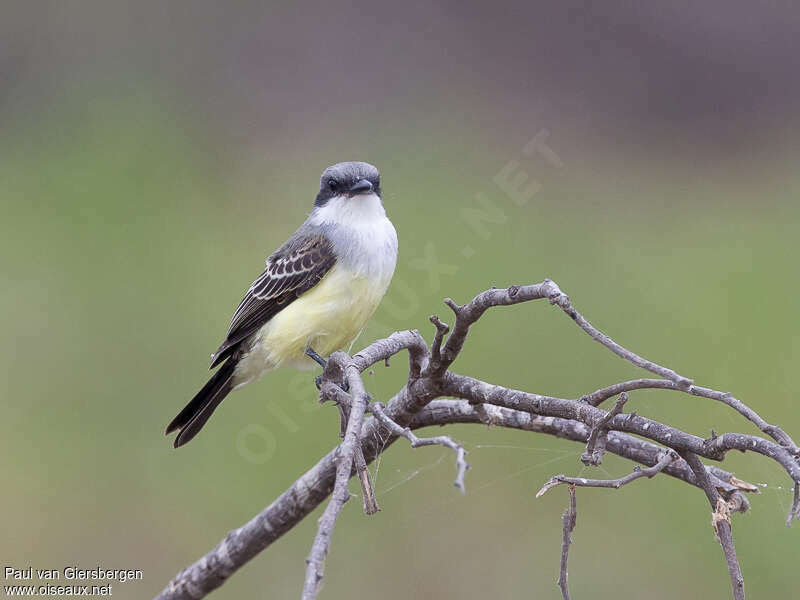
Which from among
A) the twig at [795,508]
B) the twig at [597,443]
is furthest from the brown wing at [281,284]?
the twig at [795,508]

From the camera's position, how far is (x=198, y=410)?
3383 millimetres

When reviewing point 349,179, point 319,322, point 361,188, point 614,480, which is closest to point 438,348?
point 614,480

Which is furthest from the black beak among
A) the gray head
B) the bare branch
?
the bare branch

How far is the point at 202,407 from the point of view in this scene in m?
3.39

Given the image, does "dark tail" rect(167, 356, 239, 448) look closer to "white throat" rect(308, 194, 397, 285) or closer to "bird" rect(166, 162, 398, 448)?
"bird" rect(166, 162, 398, 448)

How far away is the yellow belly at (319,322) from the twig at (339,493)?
1201 millimetres

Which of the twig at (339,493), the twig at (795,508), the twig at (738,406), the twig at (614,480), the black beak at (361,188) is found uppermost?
the black beak at (361,188)

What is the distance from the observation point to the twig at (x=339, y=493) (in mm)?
1463

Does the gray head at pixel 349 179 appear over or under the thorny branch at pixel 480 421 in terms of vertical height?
over

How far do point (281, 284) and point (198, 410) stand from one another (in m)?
0.51

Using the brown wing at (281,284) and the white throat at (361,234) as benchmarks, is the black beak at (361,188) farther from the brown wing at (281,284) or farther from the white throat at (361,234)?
the brown wing at (281,284)

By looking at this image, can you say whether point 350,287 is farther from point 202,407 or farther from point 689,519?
point 689,519

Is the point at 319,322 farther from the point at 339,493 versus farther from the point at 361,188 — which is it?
the point at 339,493

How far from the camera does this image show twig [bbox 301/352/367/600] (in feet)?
4.80
